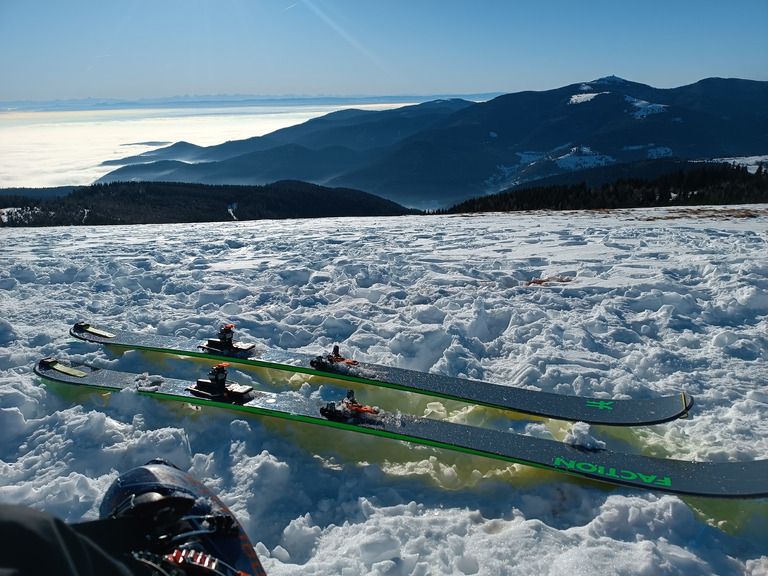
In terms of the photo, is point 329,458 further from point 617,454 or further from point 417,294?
point 417,294

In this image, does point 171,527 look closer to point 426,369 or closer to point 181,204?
point 426,369

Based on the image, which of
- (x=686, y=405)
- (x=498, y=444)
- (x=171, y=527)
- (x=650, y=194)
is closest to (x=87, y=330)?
(x=171, y=527)

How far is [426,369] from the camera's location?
6465mm

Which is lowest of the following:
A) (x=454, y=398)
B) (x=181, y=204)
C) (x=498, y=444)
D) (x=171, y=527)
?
(x=498, y=444)

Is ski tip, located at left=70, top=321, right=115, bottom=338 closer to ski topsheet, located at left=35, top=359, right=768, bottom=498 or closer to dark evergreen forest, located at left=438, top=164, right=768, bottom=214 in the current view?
ski topsheet, located at left=35, top=359, right=768, bottom=498

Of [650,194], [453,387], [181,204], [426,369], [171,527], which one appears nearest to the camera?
[171,527]

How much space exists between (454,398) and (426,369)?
1.18 meters

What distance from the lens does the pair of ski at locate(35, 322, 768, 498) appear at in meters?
3.99

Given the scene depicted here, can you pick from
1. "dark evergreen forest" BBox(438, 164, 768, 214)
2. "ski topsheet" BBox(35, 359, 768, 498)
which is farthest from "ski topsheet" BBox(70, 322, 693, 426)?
"dark evergreen forest" BBox(438, 164, 768, 214)

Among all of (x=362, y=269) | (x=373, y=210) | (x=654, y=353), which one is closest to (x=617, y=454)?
(x=654, y=353)

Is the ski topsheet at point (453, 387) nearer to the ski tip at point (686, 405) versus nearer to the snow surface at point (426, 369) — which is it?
the ski tip at point (686, 405)

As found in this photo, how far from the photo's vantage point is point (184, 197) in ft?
306

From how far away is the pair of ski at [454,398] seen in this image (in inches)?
157

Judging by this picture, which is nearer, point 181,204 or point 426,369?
point 426,369
